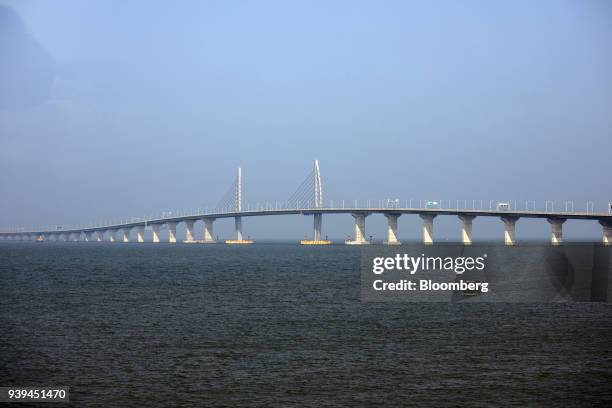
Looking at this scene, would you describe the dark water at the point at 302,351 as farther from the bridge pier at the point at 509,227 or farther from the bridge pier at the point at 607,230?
the bridge pier at the point at 509,227

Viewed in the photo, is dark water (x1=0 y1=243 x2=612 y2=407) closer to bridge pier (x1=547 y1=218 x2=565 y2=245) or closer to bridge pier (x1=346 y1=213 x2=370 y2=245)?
bridge pier (x1=547 y1=218 x2=565 y2=245)

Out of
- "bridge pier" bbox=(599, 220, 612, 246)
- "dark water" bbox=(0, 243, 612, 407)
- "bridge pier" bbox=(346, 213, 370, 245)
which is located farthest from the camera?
"bridge pier" bbox=(346, 213, 370, 245)

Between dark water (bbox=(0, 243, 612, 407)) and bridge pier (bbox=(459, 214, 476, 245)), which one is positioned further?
bridge pier (bbox=(459, 214, 476, 245))

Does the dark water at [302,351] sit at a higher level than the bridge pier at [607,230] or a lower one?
higher

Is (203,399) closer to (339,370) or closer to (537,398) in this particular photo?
(339,370)

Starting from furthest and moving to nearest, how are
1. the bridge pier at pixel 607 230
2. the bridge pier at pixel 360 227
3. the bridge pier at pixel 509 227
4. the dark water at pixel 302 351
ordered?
1. the bridge pier at pixel 360 227
2. the bridge pier at pixel 509 227
3. the bridge pier at pixel 607 230
4. the dark water at pixel 302 351

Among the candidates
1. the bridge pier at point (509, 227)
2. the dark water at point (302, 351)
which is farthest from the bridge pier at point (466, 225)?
the dark water at point (302, 351)

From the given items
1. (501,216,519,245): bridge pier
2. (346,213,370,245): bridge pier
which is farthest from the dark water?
(346,213,370,245): bridge pier
